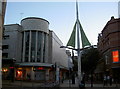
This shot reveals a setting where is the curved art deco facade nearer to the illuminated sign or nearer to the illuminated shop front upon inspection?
the illuminated shop front

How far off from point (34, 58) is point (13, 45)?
243 inches

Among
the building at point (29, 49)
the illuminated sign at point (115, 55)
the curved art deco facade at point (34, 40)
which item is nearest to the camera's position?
the illuminated sign at point (115, 55)

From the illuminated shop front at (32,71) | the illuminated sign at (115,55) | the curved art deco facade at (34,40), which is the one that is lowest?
the illuminated shop front at (32,71)

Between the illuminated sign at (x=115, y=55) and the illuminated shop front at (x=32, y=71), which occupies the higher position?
the illuminated sign at (x=115, y=55)

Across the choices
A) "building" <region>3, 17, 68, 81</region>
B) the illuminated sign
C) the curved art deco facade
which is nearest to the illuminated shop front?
"building" <region>3, 17, 68, 81</region>

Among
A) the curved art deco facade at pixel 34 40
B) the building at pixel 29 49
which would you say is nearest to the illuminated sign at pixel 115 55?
the building at pixel 29 49

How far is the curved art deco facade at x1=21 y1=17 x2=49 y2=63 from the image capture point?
154 feet

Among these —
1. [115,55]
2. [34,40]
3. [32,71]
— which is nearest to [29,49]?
[34,40]

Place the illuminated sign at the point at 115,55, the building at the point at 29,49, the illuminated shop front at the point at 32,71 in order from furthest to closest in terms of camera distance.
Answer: the building at the point at 29,49 < the illuminated shop front at the point at 32,71 < the illuminated sign at the point at 115,55

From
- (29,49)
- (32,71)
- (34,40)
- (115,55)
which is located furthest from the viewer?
(34,40)

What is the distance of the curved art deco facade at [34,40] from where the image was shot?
47.0 m

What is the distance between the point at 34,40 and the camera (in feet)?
156

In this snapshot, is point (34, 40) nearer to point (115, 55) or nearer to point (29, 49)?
point (29, 49)

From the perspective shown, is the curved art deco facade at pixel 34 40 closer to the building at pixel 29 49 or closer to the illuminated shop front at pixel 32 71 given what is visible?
the building at pixel 29 49
